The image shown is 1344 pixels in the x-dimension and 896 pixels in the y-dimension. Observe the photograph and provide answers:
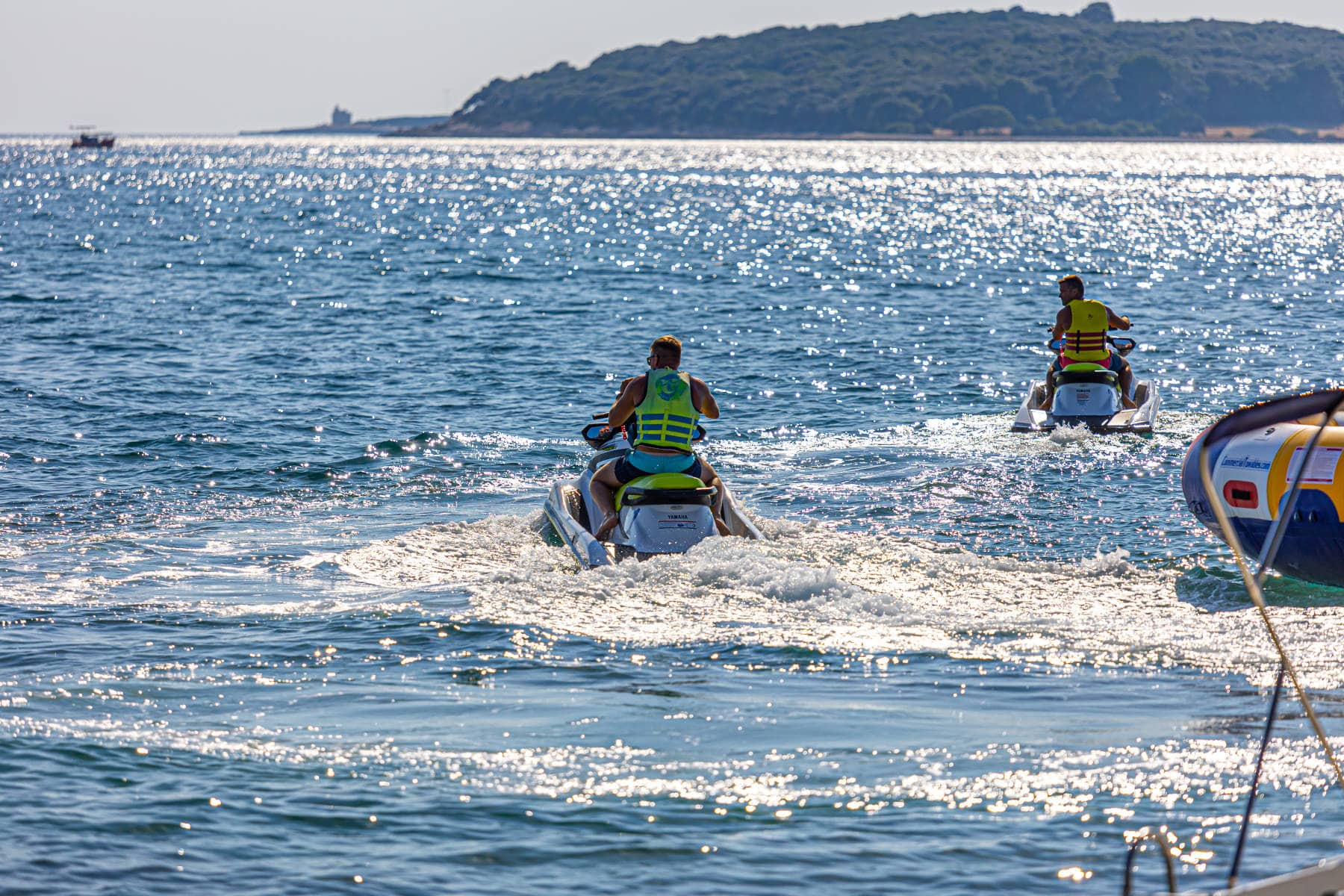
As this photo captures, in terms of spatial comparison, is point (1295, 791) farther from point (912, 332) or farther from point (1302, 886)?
point (912, 332)

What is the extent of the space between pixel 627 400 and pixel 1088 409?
7351mm

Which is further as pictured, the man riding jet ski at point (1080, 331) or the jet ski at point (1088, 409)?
the man riding jet ski at point (1080, 331)

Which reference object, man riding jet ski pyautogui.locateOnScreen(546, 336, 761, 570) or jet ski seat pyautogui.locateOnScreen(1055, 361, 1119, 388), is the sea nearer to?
man riding jet ski pyautogui.locateOnScreen(546, 336, 761, 570)

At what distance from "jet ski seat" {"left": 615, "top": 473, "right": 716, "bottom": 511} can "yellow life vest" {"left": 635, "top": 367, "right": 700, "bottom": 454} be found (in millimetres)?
262

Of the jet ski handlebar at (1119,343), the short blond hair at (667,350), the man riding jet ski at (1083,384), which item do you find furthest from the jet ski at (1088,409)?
the short blond hair at (667,350)

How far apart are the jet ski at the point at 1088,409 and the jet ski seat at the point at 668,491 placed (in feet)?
22.1

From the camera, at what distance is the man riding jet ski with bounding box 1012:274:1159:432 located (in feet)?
55.9

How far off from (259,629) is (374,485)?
5289mm

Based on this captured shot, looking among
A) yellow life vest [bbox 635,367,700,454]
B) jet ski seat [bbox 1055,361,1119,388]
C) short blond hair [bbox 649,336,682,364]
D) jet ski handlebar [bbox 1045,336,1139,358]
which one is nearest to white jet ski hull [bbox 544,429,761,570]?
yellow life vest [bbox 635,367,700,454]

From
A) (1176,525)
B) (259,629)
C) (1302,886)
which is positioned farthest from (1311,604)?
(259,629)

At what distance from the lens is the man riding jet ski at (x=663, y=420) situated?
1152cm

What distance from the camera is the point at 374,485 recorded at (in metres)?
15.2

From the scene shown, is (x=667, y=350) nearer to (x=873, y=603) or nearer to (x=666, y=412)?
(x=666, y=412)

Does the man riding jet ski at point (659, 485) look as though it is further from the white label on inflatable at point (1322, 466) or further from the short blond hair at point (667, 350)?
the white label on inflatable at point (1322, 466)
